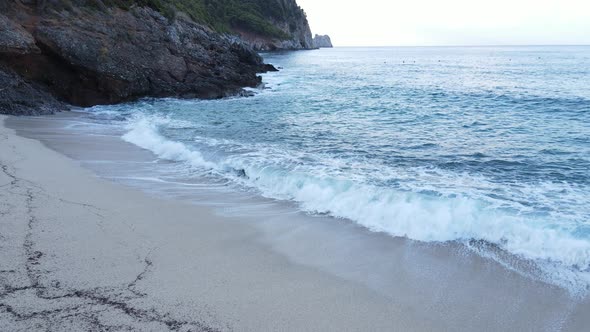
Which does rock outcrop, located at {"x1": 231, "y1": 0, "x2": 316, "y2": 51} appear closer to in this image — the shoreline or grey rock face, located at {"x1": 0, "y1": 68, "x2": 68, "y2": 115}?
grey rock face, located at {"x1": 0, "y1": 68, "x2": 68, "y2": 115}

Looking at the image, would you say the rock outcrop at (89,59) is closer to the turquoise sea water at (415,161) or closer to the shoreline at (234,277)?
the turquoise sea water at (415,161)

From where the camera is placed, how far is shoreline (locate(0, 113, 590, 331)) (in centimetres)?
337

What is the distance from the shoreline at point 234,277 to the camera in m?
3.37

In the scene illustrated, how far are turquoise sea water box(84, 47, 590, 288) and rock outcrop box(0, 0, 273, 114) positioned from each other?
56.2 inches

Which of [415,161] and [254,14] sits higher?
[254,14]

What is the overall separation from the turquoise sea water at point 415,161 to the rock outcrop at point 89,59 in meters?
1.43

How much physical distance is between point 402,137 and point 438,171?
384cm

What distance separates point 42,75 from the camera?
1745 cm

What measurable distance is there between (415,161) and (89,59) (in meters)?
15.4

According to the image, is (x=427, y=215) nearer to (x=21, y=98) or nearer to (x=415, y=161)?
(x=415, y=161)

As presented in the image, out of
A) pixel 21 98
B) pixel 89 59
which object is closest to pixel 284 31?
pixel 89 59

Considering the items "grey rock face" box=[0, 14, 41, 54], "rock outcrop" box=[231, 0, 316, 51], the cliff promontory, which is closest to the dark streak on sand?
the cliff promontory

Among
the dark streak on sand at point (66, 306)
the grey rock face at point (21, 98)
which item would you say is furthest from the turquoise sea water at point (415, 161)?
the dark streak on sand at point (66, 306)

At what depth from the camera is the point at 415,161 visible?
9.44 metres
